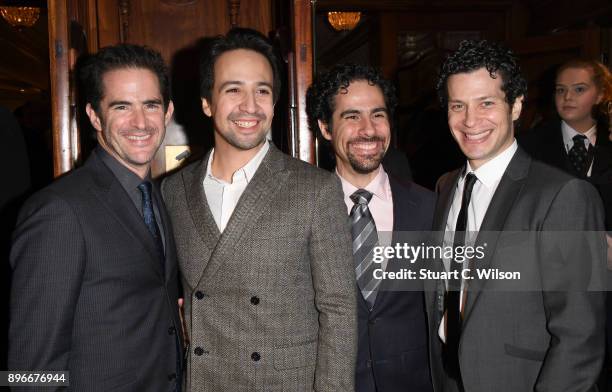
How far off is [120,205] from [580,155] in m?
2.79

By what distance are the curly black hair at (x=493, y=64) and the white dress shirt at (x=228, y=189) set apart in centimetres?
71

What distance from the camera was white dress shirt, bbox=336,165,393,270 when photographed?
2.03 metres

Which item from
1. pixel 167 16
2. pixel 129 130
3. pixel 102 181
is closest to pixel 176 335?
pixel 102 181

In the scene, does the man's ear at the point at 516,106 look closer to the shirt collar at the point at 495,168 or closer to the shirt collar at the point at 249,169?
the shirt collar at the point at 495,168

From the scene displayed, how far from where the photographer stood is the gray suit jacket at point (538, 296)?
60.1 inches

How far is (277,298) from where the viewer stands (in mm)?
1689

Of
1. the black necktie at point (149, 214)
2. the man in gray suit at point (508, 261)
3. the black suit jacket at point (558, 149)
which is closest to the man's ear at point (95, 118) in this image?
the black necktie at point (149, 214)

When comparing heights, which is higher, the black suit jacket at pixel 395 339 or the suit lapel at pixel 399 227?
the suit lapel at pixel 399 227

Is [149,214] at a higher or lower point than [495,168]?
lower

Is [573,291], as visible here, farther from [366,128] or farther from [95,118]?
[95,118]

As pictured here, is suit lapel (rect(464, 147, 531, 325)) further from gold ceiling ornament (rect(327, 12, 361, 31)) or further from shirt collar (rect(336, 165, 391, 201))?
gold ceiling ornament (rect(327, 12, 361, 31))

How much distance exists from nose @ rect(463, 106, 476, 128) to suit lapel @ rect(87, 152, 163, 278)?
3.59ft

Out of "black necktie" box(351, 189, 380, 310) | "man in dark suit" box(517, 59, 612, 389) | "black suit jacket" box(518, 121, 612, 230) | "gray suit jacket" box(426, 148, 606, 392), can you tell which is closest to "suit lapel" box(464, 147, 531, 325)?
"gray suit jacket" box(426, 148, 606, 392)

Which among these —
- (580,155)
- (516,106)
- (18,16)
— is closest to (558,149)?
(580,155)
